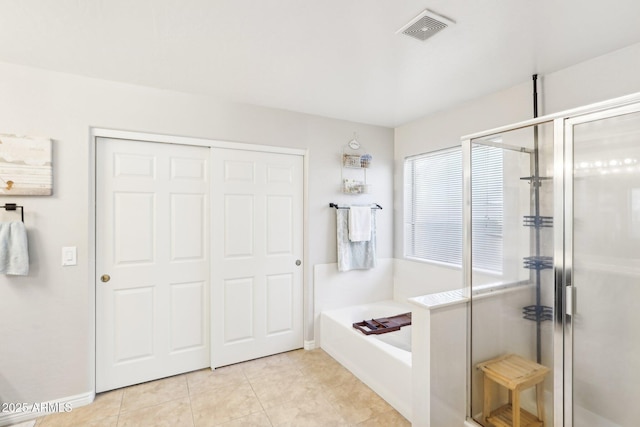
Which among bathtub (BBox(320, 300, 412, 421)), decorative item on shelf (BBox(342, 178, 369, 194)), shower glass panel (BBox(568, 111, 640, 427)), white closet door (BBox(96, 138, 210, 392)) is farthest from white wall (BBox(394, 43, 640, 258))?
white closet door (BBox(96, 138, 210, 392))

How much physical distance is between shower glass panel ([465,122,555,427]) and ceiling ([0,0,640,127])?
554mm

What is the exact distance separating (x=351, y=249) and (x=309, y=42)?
6.91ft

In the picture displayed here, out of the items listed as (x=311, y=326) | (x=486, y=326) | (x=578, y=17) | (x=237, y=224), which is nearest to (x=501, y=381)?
(x=486, y=326)

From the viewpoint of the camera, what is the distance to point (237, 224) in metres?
2.87

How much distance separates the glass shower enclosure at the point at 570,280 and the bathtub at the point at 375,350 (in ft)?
1.46

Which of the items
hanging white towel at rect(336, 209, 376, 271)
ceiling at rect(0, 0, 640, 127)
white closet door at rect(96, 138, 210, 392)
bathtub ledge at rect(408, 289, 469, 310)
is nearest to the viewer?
ceiling at rect(0, 0, 640, 127)

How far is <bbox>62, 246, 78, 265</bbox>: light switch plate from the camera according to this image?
2.22 metres

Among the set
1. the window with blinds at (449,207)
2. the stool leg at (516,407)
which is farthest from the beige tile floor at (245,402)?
the window with blinds at (449,207)

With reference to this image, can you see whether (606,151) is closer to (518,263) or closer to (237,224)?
(518,263)

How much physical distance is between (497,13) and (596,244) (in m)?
1.30

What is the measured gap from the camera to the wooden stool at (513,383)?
1763 millimetres

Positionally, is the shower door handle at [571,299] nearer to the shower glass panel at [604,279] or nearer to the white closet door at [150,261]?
the shower glass panel at [604,279]

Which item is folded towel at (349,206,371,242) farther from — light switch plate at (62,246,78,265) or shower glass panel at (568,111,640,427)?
light switch plate at (62,246,78,265)

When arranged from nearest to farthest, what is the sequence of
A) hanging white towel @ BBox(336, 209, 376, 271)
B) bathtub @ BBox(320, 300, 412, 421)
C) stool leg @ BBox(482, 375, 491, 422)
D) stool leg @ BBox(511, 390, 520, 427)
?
stool leg @ BBox(511, 390, 520, 427)
stool leg @ BBox(482, 375, 491, 422)
bathtub @ BBox(320, 300, 412, 421)
hanging white towel @ BBox(336, 209, 376, 271)
